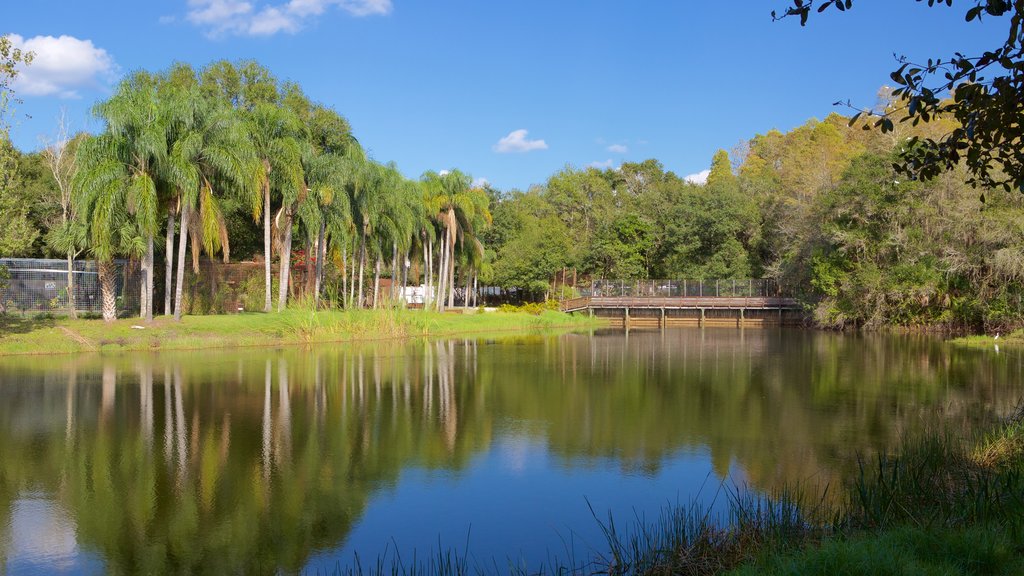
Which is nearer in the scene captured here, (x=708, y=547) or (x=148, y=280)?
(x=708, y=547)

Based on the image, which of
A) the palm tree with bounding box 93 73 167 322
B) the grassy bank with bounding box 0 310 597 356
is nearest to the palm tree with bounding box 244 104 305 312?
the grassy bank with bounding box 0 310 597 356

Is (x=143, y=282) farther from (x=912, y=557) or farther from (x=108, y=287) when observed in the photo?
(x=912, y=557)

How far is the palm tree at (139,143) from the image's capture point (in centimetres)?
2597

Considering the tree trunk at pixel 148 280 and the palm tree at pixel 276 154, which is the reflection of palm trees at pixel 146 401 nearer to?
the tree trunk at pixel 148 280

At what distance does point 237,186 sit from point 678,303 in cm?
3547

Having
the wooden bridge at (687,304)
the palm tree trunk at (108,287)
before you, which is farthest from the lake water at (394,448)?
the wooden bridge at (687,304)

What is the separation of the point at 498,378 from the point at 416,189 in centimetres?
2413

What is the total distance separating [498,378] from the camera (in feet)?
70.2

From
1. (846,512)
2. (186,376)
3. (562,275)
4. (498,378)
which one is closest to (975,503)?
(846,512)

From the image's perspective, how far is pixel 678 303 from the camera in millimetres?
56344

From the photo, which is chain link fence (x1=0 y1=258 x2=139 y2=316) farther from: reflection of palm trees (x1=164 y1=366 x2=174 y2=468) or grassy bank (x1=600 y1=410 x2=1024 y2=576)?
grassy bank (x1=600 y1=410 x2=1024 y2=576)

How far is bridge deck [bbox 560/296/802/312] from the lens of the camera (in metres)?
54.5

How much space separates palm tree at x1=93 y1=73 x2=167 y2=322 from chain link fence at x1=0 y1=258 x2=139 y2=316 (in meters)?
4.13

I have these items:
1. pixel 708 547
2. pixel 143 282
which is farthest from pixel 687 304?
pixel 708 547
